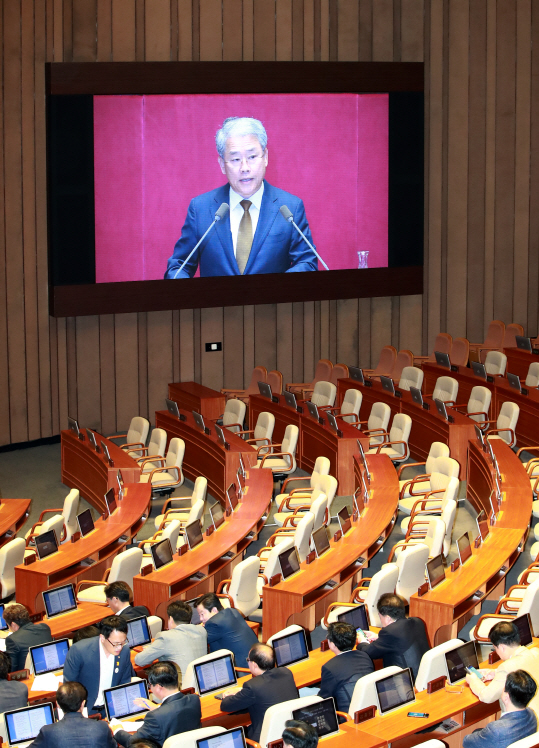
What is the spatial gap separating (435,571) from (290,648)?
4.82ft

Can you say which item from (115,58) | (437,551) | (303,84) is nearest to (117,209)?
(115,58)

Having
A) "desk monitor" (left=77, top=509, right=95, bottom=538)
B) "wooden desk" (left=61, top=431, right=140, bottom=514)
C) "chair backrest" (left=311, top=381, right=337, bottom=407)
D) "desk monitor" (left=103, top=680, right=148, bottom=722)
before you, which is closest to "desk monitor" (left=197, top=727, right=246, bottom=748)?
"desk monitor" (left=103, top=680, right=148, bottom=722)

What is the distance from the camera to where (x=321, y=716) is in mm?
5230

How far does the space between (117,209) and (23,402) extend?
2778mm

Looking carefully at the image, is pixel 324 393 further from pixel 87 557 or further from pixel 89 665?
pixel 89 665

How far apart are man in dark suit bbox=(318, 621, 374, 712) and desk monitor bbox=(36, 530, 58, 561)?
3.27 metres

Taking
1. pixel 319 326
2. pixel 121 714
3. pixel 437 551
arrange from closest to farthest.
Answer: pixel 121 714 < pixel 437 551 < pixel 319 326

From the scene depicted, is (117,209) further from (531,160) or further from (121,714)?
(121,714)

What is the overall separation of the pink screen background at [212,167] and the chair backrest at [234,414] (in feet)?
7.51

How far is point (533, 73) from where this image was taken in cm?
1639

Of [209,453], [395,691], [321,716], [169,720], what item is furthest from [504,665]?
[209,453]

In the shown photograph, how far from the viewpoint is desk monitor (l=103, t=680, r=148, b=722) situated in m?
5.55

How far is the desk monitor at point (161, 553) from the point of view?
26.0 feet

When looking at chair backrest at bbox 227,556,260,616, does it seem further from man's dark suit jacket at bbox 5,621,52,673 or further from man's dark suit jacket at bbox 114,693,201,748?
man's dark suit jacket at bbox 114,693,201,748
